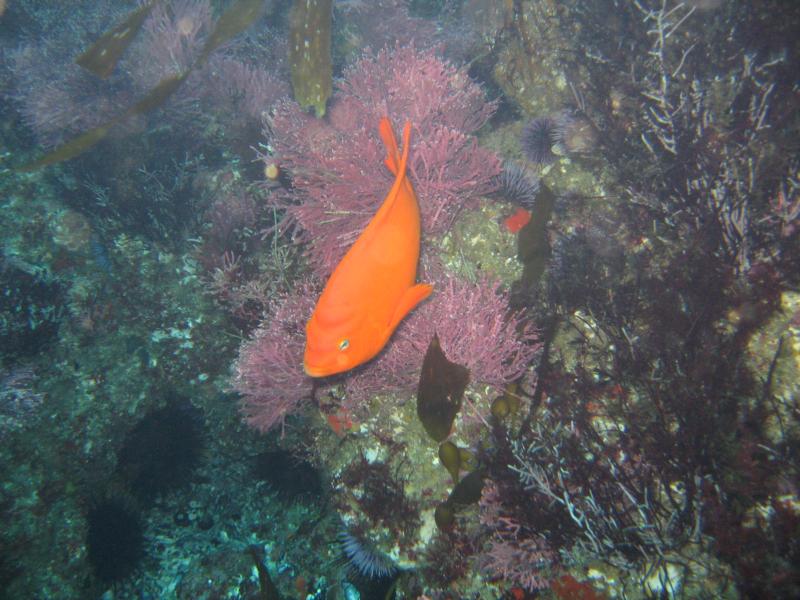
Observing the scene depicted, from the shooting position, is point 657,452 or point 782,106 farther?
point 782,106

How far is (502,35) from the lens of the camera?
227 inches

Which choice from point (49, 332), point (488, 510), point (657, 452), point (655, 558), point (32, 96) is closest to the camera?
point (655, 558)

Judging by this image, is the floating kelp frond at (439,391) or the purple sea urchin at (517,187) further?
the purple sea urchin at (517,187)

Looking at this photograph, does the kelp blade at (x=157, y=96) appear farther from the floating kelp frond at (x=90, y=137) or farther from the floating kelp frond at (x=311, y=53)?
the floating kelp frond at (x=311, y=53)

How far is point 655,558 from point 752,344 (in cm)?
171

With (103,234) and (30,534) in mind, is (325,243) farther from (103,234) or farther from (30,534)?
(30,534)

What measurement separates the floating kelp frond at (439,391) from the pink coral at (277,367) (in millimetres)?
1130

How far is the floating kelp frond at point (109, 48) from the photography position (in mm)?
5242

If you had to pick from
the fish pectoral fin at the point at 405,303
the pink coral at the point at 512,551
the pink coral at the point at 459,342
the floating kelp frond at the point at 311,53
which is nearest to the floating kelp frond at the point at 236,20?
the floating kelp frond at the point at 311,53

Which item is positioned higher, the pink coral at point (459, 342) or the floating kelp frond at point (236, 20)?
the floating kelp frond at point (236, 20)

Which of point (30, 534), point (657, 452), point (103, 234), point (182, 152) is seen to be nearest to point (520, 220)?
point (657, 452)

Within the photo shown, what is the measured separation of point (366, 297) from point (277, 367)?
157cm

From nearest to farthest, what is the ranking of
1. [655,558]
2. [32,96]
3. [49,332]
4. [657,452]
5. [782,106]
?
[655,558]
[657,452]
[782,106]
[49,332]
[32,96]

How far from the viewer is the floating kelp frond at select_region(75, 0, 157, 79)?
5.24m
